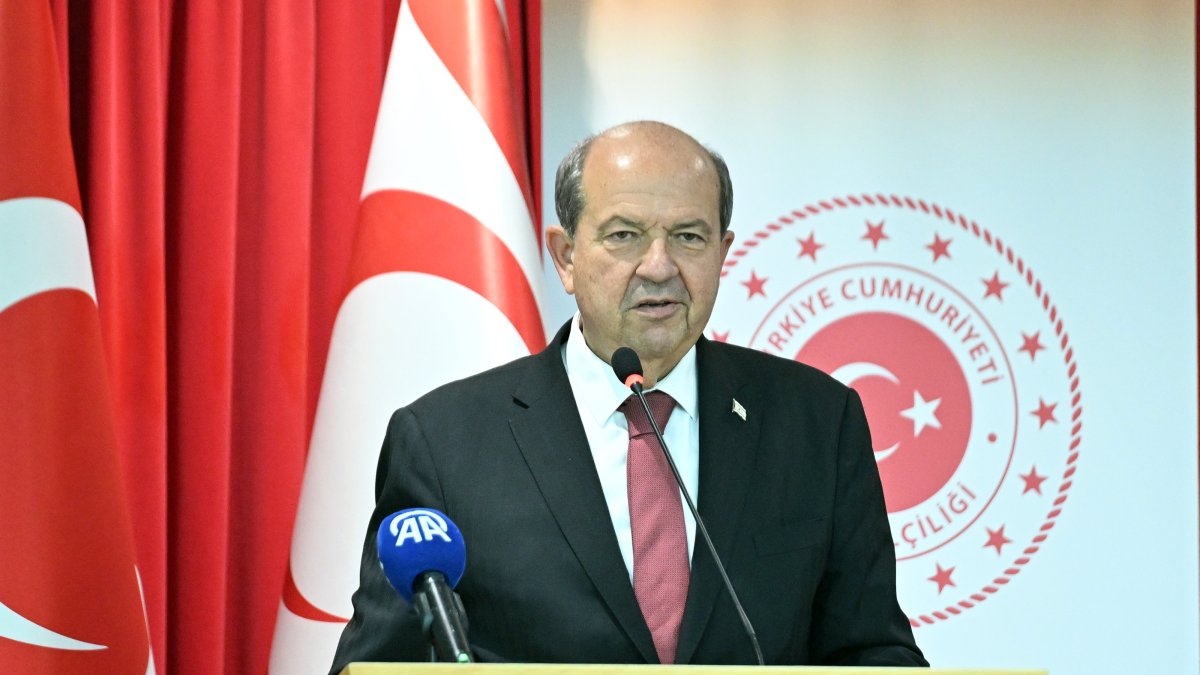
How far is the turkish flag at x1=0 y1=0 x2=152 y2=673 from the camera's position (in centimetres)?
282

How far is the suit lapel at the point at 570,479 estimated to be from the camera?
2113 millimetres

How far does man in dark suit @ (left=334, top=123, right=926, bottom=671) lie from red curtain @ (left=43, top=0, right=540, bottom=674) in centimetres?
126

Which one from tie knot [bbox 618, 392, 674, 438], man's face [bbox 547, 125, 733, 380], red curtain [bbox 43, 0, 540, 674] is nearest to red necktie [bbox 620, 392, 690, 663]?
tie knot [bbox 618, 392, 674, 438]

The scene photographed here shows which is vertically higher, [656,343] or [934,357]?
[934,357]

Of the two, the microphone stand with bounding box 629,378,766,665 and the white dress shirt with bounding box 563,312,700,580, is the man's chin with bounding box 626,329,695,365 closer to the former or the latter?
the white dress shirt with bounding box 563,312,700,580

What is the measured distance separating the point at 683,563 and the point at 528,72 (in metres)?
2.03

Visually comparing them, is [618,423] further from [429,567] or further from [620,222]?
[429,567]

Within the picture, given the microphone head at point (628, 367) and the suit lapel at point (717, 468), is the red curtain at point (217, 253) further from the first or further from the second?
the microphone head at point (628, 367)

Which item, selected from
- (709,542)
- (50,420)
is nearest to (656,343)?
(709,542)

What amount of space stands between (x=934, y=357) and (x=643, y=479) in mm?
1934

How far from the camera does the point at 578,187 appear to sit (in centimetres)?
241

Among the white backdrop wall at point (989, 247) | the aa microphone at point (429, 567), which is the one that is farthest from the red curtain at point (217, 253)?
the aa microphone at point (429, 567)

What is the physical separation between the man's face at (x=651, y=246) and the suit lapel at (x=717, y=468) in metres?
0.09

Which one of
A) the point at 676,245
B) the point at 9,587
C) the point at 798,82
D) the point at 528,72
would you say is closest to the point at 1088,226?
the point at 798,82
